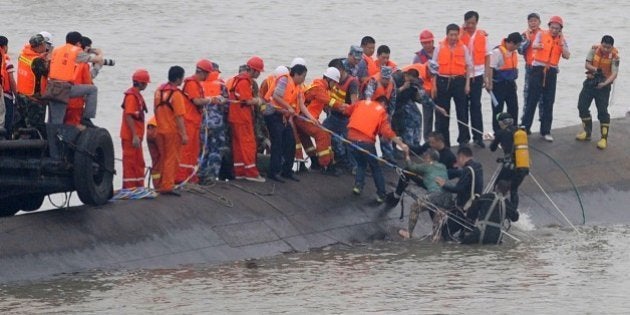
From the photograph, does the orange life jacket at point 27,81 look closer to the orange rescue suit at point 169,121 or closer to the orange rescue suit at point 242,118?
the orange rescue suit at point 169,121

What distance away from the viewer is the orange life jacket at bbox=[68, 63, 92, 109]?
752 inches

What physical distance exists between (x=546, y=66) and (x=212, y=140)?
7.36m

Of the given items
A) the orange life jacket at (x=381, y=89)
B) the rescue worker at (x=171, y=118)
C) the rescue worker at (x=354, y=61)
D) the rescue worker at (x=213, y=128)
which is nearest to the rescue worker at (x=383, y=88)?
the orange life jacket at (x=381, y=89)

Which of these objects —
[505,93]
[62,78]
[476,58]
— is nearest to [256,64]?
[62,78]

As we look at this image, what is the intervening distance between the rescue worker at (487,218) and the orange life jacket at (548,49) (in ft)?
15.5

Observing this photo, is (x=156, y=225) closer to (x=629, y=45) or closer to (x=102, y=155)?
(x=102, y=155)

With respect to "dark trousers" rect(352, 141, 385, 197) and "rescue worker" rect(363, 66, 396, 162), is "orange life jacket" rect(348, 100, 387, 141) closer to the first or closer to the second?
"dark trousers" rect(352, 141, 385, 197)

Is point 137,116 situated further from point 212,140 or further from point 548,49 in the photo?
point 548,49

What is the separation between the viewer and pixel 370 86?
75.2ft

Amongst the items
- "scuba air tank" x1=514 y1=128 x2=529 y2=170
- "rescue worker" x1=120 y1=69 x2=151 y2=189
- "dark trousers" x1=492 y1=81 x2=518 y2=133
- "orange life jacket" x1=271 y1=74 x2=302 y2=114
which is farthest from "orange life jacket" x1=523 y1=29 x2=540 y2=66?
"rescue worker" x1=120 y1=69 x2=151 y2=189

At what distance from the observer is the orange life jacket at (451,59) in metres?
24.4

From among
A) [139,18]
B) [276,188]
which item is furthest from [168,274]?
[139,18]

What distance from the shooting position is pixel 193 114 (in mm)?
21000

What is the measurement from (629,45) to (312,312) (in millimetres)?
35000
